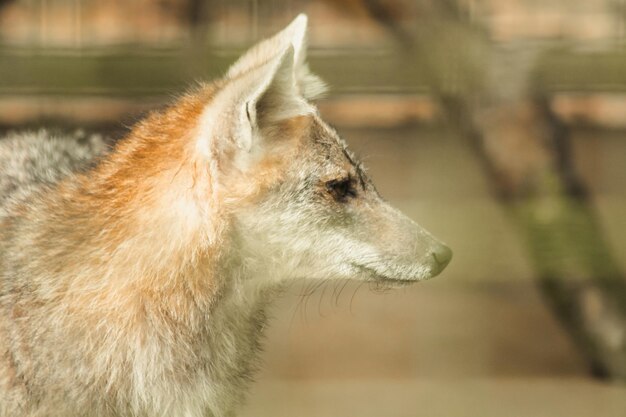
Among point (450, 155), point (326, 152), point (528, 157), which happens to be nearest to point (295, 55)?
point (326, 152)

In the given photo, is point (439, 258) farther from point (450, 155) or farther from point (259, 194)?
point (450, 155)

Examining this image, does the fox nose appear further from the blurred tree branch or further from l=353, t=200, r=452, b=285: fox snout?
the blurred tree branch

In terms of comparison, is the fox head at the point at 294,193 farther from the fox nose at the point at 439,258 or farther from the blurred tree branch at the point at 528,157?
the blurred tree branch at the point at 528,157

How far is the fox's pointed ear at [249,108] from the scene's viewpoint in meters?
2.61

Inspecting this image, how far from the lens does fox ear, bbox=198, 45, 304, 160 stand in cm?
261

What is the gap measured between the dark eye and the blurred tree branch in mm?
1627

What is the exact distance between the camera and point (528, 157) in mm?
4812

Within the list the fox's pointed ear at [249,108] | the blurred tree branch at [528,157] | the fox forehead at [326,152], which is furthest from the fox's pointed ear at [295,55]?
the blurred tree branch at [528,157]

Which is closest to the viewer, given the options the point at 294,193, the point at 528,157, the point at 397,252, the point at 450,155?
the point at 294,193

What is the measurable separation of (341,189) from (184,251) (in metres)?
0.52

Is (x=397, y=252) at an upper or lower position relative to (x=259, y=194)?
lower

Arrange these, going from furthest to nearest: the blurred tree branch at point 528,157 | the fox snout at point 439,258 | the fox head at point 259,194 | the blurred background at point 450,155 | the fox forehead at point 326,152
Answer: the blurred tree branch at point 528,157 → the blurred background at point 450,155 → the fox snout at point 439,258 → the fox forehead at point 326,152 → the fox head at point 259,194

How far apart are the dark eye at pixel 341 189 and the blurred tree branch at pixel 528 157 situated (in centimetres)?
163

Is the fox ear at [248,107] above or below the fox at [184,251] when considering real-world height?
above
